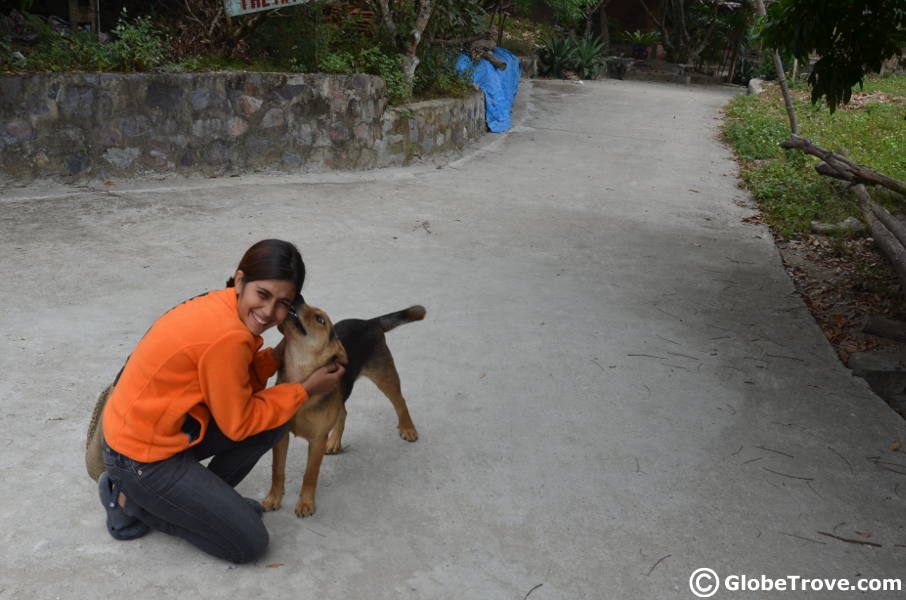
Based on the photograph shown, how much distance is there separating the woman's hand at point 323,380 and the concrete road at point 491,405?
566mm

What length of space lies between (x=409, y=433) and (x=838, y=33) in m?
3.79

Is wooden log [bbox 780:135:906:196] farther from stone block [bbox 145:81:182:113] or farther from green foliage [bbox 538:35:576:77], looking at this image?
green foliage [bbox 538:35:576:77]

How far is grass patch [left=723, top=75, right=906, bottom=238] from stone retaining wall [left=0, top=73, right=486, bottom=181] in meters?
4.08

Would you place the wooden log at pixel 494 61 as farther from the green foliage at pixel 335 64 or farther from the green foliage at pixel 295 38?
the green foliage at pixel 335 64

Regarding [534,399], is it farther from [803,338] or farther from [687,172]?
[687,172]

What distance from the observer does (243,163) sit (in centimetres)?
820

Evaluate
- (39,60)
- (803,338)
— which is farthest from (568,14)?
(803,338)

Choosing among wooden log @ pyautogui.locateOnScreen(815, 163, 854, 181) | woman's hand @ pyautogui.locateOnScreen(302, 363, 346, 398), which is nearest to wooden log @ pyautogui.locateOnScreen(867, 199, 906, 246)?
wooden log @ pyautogui.locateOnScreen(815, 163, 854, 181)

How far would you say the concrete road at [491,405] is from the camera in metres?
2.89

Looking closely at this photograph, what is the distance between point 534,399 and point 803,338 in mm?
2098

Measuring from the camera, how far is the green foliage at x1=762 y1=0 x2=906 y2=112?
193 inches

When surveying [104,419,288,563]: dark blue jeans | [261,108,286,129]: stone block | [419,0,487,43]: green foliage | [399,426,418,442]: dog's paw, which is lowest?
[399,426,418,442]: dog's paw

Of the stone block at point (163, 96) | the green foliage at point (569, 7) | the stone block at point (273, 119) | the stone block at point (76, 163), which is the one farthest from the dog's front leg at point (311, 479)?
the green foliage at point (569, 7)

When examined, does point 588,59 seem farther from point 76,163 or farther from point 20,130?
point 20,130
